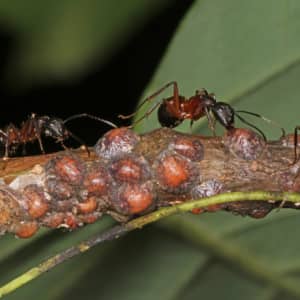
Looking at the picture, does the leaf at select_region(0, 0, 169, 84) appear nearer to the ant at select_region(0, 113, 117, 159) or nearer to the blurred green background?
the blurred green background

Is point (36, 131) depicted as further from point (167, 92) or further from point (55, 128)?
point (167, 92)

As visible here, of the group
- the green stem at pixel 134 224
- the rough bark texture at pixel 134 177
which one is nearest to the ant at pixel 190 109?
the rough bark texture at pixel 134 177

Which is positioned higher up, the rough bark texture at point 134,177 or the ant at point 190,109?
the rough bark texture at point 134,177

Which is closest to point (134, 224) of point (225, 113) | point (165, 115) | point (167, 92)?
point (225, 113)

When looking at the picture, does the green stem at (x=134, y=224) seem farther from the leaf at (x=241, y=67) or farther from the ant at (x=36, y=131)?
the ant at (x=36, y=131)

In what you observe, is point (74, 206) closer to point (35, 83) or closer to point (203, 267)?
point (203, 267)
